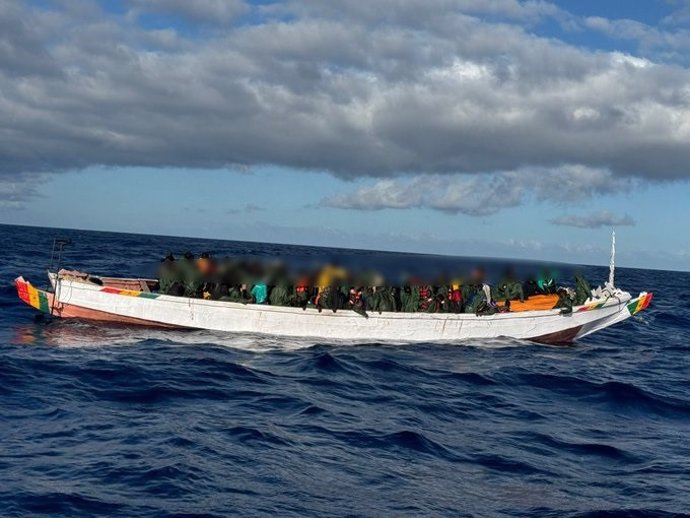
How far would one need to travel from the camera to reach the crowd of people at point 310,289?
1008 inches

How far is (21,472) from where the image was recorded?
443 inches

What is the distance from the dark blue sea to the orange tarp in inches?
71.9

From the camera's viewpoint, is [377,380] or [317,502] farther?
[377,380]

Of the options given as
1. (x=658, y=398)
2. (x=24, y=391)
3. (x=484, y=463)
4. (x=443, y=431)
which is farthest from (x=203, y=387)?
(x=658, y=398)

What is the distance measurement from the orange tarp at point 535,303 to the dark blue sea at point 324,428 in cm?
183

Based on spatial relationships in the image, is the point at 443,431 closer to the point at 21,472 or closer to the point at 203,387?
the point at 203,387

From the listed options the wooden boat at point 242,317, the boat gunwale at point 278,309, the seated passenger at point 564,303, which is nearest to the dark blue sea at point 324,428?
the wooden boat at point 242,317

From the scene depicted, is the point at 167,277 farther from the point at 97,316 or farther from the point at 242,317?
the point at 242,317

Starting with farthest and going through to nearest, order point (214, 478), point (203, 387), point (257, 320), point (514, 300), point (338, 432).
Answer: point (514, 300) → point (257, 320) → point (203, 387) → point (338, 432) → point (214, 478)

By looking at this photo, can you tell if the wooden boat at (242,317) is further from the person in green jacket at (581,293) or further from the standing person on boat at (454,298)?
the person in green jacket at (581,293)

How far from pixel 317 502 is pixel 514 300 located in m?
18.9

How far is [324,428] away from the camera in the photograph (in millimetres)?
15188

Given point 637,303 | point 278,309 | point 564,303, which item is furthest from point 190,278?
point 637,303

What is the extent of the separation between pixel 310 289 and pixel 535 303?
28.4 ft
